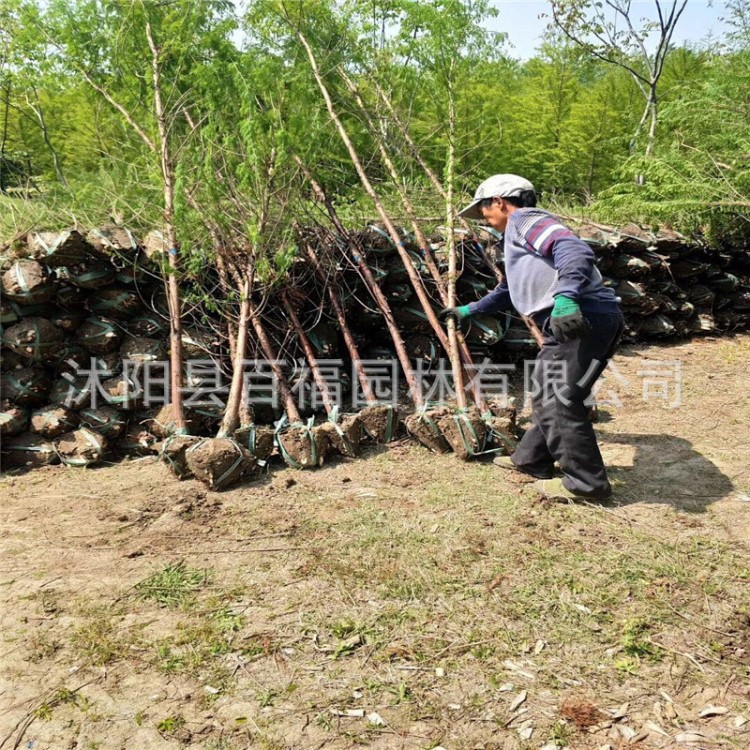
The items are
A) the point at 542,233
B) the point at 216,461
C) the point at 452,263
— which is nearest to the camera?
the point at 542,233

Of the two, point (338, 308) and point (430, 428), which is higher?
point (338, 308)

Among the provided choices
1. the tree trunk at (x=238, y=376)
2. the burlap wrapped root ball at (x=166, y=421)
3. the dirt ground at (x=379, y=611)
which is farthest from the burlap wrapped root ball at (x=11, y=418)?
the tree trunk at (x=238, y=376)

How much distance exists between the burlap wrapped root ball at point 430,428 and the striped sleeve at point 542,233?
1234mm

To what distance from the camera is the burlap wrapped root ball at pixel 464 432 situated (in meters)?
3.74

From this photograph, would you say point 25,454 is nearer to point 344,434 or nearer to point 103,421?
point 103,421

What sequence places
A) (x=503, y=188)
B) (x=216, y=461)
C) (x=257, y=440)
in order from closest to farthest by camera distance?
(x=503, y=188) → (x=216, y=461) → (x=257, y=440)

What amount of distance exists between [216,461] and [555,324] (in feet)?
6.27

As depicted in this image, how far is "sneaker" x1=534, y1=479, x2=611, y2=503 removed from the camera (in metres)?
3.17

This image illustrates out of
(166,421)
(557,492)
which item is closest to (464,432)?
(557,492)

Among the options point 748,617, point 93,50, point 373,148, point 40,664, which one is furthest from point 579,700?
point 93,50

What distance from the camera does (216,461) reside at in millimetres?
3406

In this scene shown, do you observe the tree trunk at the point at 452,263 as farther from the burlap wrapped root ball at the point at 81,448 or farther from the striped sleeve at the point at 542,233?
the burlap wrapped root ball at the point at 81,448

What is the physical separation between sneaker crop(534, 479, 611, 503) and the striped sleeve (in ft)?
3.89

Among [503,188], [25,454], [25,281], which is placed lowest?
[25,454]
